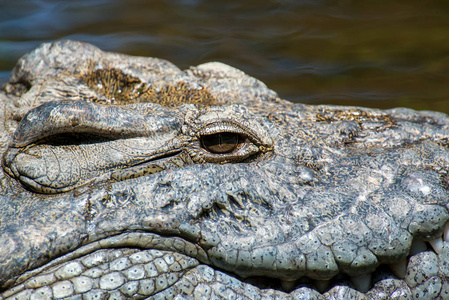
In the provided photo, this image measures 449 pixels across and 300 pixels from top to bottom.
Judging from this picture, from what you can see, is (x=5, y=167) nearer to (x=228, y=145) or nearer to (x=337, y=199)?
(x=228, y=145)

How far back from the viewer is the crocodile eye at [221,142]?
255cm

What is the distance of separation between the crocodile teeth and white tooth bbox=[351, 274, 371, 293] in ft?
0.81

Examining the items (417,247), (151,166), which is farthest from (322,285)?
(151,166)

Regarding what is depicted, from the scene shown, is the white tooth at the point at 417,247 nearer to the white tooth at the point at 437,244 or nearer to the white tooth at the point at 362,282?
the white tooth at the point at 437,244

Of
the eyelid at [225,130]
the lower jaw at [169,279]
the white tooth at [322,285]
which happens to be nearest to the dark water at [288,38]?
the eyelid at [225,130]

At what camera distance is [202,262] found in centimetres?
232

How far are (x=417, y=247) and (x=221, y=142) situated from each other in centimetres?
111

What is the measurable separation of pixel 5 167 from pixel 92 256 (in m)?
0.66

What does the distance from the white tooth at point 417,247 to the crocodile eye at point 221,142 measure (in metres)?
1.01

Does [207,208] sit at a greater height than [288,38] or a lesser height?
lesser

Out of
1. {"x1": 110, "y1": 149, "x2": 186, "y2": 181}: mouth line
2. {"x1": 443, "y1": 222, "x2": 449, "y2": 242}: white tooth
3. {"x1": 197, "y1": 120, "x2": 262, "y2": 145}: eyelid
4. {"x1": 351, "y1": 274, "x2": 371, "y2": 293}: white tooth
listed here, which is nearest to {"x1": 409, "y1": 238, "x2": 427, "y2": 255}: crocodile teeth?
{"x1": 443, "y1": 222, "x2": 449, "y2": 242}: white tooth

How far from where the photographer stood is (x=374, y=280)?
238cm

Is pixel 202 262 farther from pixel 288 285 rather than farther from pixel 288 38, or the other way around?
pixel 288 38

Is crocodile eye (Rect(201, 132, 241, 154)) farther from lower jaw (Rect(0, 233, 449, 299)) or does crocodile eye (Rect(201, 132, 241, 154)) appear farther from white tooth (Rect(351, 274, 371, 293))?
white tooth (Rect(351, 274, 371, 293))
